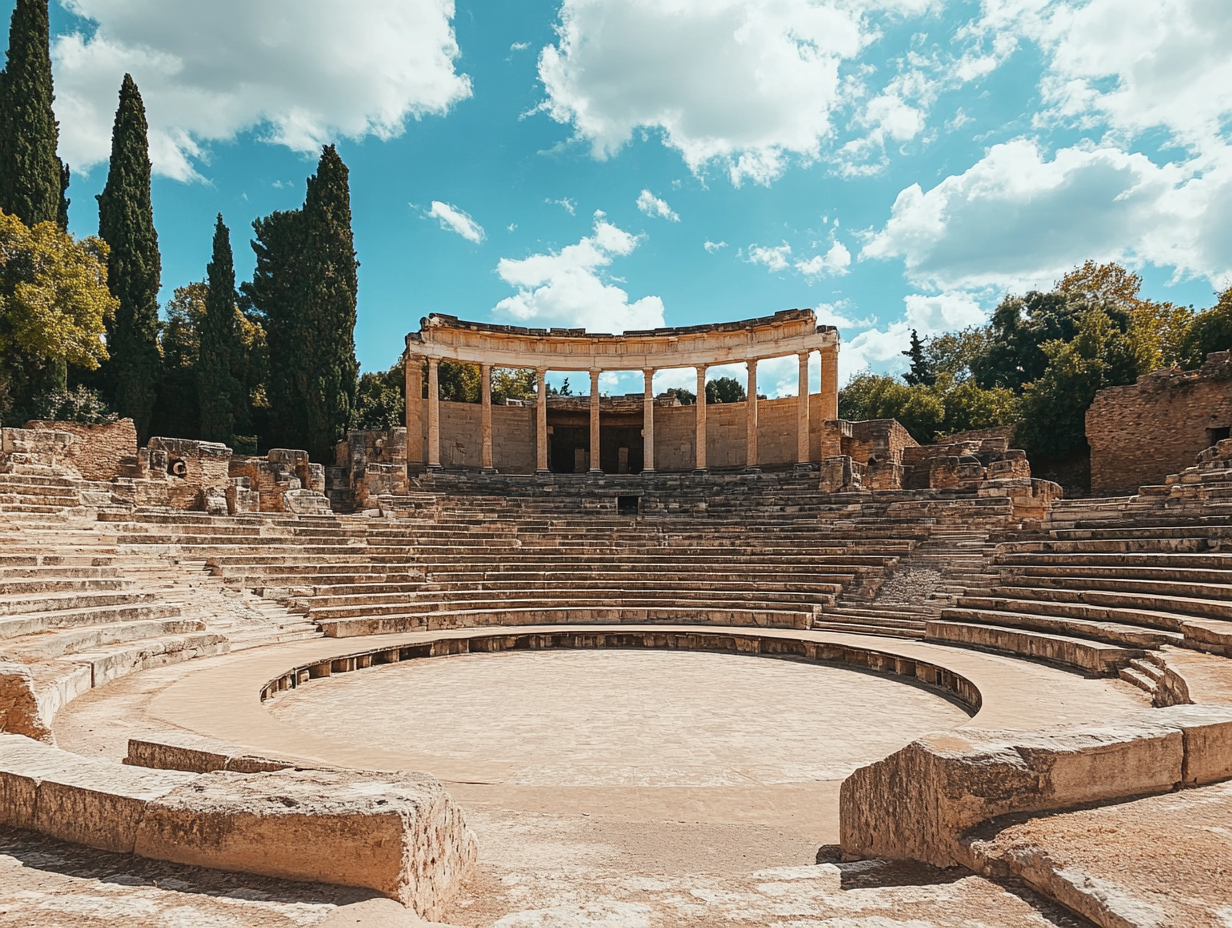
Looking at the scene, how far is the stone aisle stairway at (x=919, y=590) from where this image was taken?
1302 cm

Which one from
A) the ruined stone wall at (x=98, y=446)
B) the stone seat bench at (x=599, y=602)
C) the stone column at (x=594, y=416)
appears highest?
the stone column at (x=594, y=416)

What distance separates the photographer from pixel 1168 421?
2323cm

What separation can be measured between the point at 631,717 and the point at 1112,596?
7896 mm

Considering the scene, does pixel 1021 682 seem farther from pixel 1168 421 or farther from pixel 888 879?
pixel 1168 421

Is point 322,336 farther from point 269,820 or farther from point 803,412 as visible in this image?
point 269,820

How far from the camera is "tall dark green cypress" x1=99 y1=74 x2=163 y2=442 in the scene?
28.8 metres

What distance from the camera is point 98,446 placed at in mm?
21375

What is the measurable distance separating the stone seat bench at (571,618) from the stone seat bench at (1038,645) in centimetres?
246

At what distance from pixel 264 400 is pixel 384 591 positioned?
22975 millimetres

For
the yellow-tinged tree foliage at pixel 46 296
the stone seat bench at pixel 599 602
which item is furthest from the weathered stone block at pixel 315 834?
the yellow-tinged tree foliage at pixel 46 296

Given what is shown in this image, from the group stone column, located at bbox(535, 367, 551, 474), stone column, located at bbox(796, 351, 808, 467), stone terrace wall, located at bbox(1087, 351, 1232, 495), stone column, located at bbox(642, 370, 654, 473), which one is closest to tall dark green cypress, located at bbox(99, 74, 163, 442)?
stone column, located at bbox(535, 367, 551, 474)

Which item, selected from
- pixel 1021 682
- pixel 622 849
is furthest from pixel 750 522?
pixel 622 849

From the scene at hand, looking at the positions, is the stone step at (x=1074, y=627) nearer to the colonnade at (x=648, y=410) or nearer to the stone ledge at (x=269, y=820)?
the stone ledge at (x=269, y=820)

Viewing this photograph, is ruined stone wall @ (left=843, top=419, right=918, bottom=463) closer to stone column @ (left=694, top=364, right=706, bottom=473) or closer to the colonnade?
the colonnade
